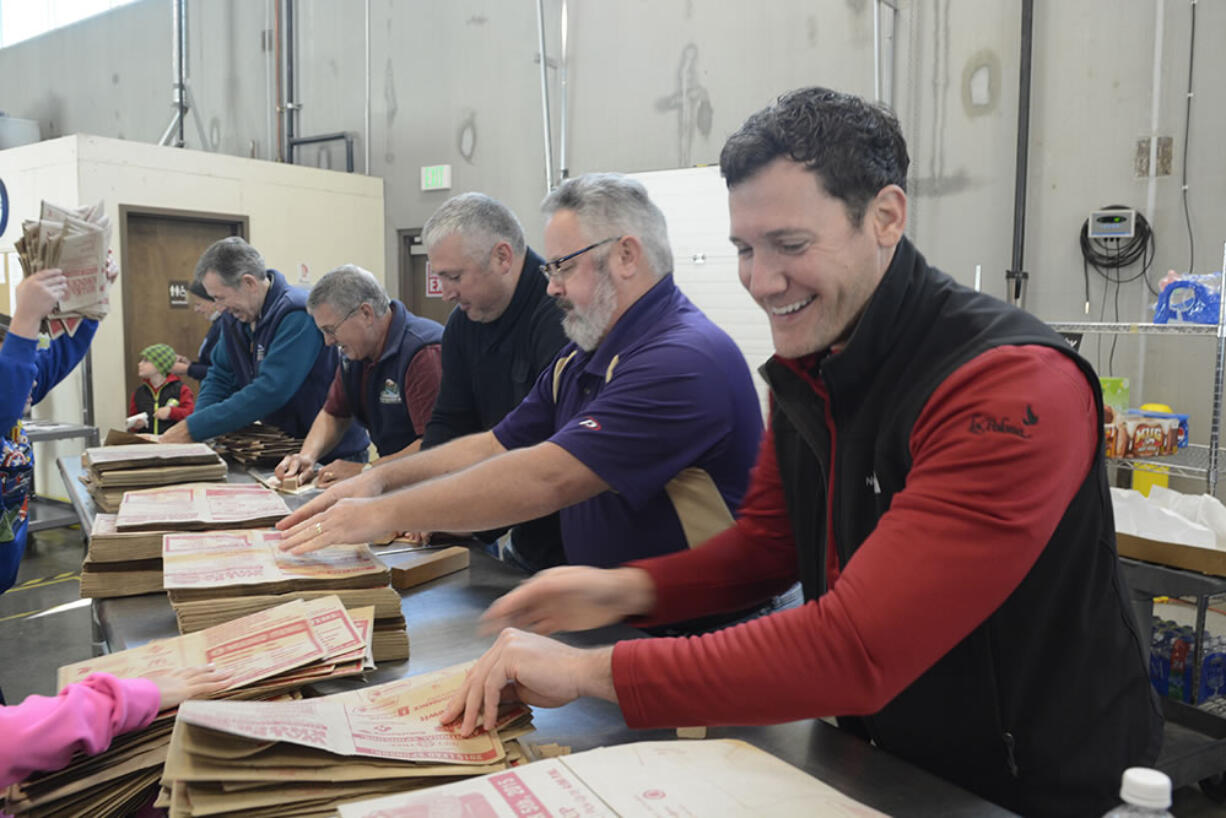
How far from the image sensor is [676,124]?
19.1 ft

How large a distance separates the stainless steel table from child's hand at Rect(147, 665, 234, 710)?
0.50 feet

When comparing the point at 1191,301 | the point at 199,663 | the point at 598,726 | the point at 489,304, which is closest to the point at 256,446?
the point at 489,304

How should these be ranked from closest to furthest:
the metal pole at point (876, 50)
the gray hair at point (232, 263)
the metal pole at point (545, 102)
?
the gray hair at point (232, 263) < the metal pole at point (876, 50) < the metal pole at point (545, 102)

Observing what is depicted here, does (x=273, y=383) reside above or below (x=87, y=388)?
above

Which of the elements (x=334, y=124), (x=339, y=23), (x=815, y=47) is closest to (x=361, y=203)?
(x=334, y=124)

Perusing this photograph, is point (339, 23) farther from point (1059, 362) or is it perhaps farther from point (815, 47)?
point (1059, 362)

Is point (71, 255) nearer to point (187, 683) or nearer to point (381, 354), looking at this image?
point (381, 354)

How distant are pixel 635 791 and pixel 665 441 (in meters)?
0.81

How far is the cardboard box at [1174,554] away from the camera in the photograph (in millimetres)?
2443

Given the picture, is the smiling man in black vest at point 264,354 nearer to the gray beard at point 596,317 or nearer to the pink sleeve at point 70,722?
the gray beard at point 596,317

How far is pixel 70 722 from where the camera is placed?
0.96 m

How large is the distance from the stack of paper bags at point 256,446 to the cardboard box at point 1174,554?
258 cm

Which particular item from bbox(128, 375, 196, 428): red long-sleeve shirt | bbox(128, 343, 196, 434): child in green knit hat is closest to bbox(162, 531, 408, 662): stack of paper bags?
bbox(128, 375, 196, 428): red long-sleeve shirt

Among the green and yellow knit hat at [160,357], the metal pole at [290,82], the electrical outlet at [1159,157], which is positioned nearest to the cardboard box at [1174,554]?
the electrical outlet at [1159,157]
